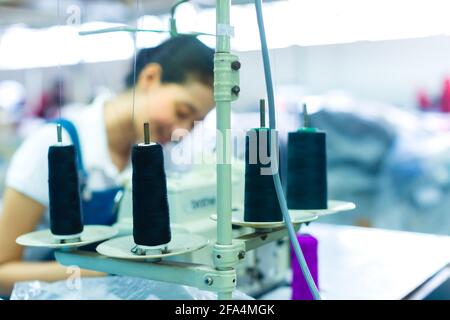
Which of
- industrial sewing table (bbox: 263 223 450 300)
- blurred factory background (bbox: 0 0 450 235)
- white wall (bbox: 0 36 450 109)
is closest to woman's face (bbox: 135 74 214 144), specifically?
blurred factory background (bbox: 0 0 450 235)

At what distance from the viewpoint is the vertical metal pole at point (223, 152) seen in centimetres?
60

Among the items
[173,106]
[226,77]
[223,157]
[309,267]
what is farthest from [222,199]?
[173,106]

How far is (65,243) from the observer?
72 cm

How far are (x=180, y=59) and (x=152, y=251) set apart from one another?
2.24 feet

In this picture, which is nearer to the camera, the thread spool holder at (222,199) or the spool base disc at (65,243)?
the thread spool holder at (222,199)

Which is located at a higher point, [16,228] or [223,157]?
[223,157]

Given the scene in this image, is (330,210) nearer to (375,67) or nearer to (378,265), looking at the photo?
(378,265)

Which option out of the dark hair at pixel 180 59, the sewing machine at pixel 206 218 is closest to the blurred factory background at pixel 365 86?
the dark hair at pixel 180 59

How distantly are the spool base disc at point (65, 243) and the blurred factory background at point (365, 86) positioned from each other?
28.0 inches

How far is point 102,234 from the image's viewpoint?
0.76 meters

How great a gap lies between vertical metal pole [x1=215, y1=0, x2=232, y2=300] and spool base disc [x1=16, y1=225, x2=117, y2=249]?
226 millimetres

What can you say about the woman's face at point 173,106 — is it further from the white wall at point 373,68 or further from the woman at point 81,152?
the white wall at point 373,68

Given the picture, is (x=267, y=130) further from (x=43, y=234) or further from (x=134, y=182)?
(x=43, y=234)
